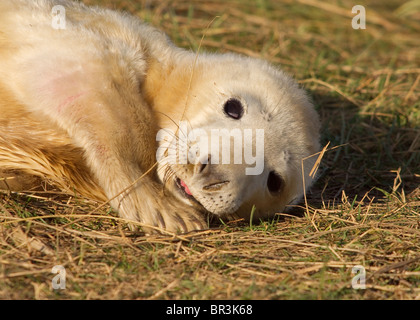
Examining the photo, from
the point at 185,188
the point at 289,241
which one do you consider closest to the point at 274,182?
the point at 289,241

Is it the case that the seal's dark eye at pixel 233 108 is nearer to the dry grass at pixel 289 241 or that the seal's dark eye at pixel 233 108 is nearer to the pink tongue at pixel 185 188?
the pink tongue at pixel 185 188

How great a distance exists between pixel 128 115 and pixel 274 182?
3.43 feet

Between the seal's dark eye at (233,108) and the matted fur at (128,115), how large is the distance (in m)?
0.04

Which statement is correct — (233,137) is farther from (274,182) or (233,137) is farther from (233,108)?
(274,182)

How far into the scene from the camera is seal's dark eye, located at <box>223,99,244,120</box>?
151 inches

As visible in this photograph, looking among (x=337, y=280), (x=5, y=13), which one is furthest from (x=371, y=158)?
(x=5, y=13)

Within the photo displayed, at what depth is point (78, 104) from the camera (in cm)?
353

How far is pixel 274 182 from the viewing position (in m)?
3.88

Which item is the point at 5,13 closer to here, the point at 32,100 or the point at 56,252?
the point at 32,100

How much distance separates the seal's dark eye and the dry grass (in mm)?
A: 716

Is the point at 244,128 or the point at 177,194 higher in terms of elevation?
the point at 244,128

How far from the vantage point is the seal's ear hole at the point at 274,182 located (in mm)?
3842
